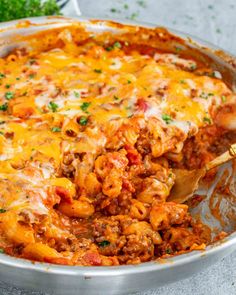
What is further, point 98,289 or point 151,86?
point 151,86

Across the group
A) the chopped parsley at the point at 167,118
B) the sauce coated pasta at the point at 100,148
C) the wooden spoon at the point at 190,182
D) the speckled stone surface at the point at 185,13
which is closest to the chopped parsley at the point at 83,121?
the sauce coated pasta at the point at 100,148

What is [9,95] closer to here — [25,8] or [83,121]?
[83,121]

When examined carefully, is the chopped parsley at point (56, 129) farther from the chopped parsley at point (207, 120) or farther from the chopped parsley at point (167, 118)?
the chopped parsley at point (207, 120)

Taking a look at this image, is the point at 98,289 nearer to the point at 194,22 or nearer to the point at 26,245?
the point at 26,245

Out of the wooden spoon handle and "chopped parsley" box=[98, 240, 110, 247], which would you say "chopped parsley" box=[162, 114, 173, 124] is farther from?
"chopped parsley" box=[98, 240, 110, 247]

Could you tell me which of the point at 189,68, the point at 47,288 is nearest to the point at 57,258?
the point at 47,288

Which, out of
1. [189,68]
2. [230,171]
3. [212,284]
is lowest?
[212,284]

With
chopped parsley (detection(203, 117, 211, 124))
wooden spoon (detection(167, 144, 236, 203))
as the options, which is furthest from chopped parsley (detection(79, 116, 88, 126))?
chopped parsley (detection(203, 117, 211, 124))

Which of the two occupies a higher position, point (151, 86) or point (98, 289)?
point (151, 86)
